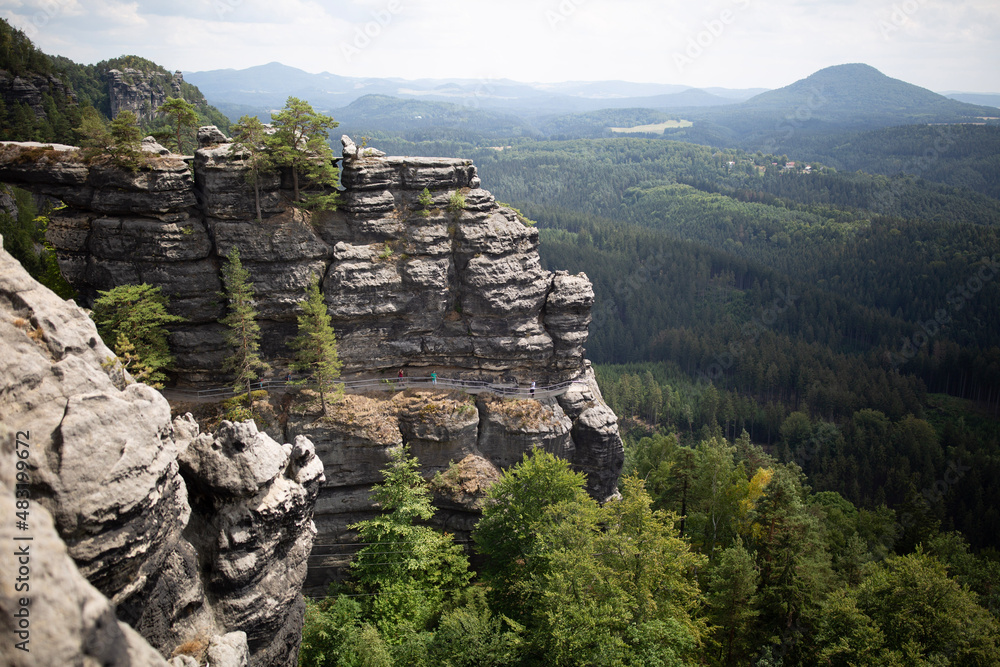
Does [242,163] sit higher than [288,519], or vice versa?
[242,163]

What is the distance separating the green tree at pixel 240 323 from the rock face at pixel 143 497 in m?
14.7

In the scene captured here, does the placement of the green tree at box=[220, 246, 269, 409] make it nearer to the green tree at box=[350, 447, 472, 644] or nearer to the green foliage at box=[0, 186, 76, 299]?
the green foliage at box=[0, 186, 76, 299]

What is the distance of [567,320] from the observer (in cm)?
4028

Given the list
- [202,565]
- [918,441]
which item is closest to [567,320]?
[202,565]

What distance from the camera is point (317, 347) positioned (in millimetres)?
34562

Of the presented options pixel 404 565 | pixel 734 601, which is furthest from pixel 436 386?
pixel 734 601

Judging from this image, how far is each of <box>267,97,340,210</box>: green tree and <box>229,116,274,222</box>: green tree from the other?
609 millimetres

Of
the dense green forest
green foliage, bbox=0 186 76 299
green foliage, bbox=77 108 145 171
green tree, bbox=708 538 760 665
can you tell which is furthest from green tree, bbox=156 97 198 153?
green tree, bbox=708 538 760 665

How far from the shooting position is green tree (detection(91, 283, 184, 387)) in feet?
103

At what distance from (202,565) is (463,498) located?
19678mm

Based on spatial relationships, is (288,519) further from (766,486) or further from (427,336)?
(766,486)

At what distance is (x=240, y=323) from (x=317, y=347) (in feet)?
15.2

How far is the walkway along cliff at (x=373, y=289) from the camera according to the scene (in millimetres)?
Answer: 34094

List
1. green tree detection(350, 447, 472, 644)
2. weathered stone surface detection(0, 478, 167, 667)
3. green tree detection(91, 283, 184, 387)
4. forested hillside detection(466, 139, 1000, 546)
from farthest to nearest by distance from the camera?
forested hillside detection(466, 139, 1000, 546) → green tree detection(91, 283, 184, 387) → green tree detection(350, 447, 472, 644) → weathered stone surface detection(0, 478, 167, 667)
